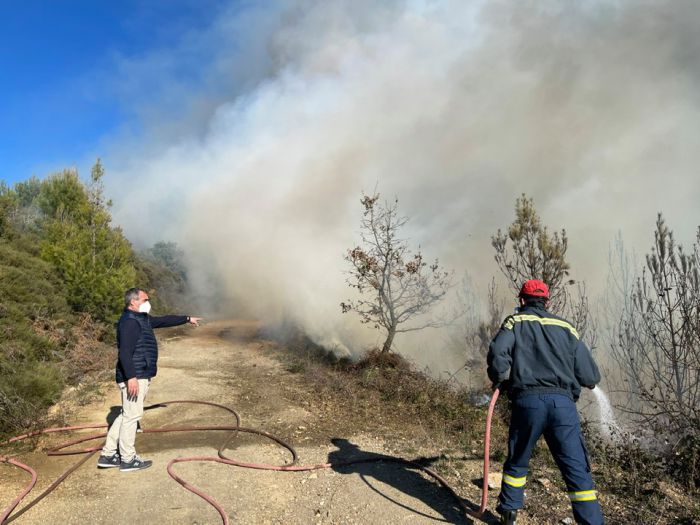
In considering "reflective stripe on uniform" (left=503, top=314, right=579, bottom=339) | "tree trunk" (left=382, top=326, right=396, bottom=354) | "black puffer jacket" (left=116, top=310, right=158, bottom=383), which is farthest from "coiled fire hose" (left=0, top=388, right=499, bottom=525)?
"tree trunk" (left=382, top=326, right=396, bottom=354)

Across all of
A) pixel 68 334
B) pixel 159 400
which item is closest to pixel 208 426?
pixel 159 400

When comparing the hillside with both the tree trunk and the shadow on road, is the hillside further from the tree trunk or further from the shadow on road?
the tree trunk

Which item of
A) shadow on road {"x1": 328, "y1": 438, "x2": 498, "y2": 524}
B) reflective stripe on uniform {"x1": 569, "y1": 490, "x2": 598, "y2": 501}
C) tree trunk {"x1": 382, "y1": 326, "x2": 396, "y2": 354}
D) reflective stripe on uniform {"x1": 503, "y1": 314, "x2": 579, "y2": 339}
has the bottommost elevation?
shadow on road {"x1": 328, "y1": 438, "x2": 498, "y2": 524}

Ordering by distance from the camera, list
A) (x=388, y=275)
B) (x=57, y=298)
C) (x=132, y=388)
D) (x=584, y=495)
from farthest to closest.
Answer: (x=57, y=298), (x=388, y=275), (x=132, y=388), (x=584, y=495)

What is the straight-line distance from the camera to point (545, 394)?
3.64 m

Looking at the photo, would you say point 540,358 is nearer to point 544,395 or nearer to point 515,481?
point 544,395

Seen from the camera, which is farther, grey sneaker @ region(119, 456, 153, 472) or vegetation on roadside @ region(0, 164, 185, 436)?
vegetation on roadside @ region(0, 164, 185, 436)

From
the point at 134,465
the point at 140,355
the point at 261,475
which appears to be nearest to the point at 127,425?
the point at 134,465

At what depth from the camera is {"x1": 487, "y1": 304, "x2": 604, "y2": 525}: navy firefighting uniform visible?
358 cm

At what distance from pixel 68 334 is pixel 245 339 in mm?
5669

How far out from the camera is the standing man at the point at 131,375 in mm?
4977

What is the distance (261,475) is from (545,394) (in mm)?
3167

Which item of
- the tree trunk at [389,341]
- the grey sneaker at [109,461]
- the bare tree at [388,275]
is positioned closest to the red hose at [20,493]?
the grey sneaker at [109,461]

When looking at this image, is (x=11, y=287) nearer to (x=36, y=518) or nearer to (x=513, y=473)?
(x=36, y=518)
